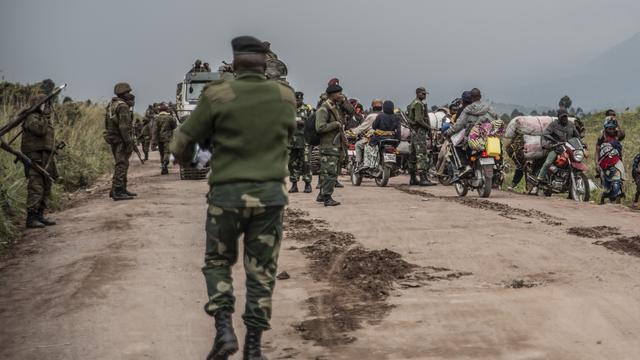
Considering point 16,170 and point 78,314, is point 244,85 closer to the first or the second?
point 78,314

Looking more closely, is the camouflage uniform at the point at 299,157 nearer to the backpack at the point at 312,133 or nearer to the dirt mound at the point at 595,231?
the backpack at the point at 312,133

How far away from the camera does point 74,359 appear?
17.8 ft

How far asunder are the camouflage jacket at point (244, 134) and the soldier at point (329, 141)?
8226mm

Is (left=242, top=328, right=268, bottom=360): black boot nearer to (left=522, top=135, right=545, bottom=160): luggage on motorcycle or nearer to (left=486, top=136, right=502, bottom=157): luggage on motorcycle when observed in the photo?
(left=486, top=136, right=502, bottom=157): luggage on motorcycle

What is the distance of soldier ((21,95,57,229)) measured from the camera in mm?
11680

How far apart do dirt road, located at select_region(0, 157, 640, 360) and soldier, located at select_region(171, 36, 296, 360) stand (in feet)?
1.70

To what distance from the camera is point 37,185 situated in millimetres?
11711

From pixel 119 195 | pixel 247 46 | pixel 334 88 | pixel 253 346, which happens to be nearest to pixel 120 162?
pixel 119 195

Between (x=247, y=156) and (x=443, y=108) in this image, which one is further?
(x=443, y=108)

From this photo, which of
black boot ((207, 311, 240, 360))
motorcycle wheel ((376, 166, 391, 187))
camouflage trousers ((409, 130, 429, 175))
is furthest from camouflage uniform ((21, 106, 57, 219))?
camouflage trousers ((409, 130, 429, 175))

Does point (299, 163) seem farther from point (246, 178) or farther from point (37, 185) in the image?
point (246, 178)

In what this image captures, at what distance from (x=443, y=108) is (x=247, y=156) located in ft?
51.4

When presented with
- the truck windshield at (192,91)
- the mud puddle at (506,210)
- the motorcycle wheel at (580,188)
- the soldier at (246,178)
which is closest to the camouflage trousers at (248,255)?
the soldier at (246,178)

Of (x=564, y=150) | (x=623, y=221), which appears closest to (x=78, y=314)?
(x=623, y=221)
